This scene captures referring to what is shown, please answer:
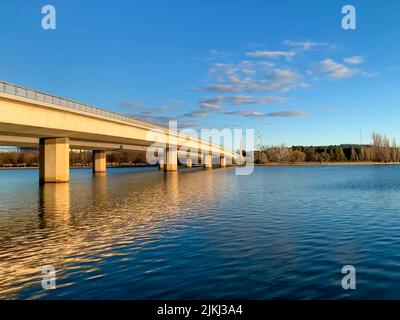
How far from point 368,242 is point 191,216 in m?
9.93

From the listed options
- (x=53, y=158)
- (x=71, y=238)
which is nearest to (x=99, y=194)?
(x=53, y=158)

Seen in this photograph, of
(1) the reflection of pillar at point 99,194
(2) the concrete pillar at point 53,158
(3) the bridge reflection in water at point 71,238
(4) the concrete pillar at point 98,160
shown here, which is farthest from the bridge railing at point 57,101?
(4) the concrete pillar at point 98,160

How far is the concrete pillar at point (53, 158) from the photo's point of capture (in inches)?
1929

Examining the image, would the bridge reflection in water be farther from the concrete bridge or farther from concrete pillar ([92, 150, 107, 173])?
concrete pillar ([92, 150, 107, 173])

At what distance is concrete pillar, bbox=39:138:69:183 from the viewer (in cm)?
4900

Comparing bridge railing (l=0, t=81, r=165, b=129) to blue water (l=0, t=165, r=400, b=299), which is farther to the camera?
bridge railing (l=0, t=81, r=165, b=129)

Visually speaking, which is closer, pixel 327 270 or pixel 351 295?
pixel 351 295

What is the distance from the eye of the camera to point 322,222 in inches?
699

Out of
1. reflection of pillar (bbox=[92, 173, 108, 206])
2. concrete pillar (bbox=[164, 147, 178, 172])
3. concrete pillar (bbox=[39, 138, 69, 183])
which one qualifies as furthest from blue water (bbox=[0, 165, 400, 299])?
concrete pillar (bbox=[164, 147, 178, 172])

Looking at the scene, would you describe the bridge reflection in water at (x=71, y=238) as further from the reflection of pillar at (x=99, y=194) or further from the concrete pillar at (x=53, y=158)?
the concrete pillar at (x=53, y=158)

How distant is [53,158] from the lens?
49000 millimetres

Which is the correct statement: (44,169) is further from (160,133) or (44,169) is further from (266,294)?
(266,294)
